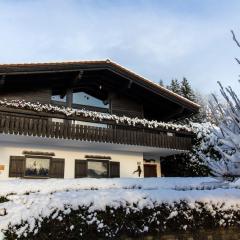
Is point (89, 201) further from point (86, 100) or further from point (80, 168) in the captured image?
point (86, 100)

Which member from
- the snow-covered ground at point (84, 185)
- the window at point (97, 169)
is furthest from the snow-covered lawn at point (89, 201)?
the window at point (97, 169)

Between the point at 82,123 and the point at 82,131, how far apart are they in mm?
1357

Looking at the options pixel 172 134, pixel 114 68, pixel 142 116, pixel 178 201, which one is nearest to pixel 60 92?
pixel 114 68

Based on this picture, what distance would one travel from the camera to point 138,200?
9.12 meters

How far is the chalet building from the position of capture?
17.8 meters

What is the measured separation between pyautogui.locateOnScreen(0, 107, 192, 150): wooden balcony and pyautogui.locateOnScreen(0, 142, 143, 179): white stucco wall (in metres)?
1.37

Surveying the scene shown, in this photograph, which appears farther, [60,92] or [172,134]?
[172,134]

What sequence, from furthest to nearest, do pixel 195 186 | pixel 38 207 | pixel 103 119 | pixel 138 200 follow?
pixel 103 119 → pixel 195 186 → pixel 138 200 → pixel 38 207

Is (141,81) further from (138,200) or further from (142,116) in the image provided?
(138,200)

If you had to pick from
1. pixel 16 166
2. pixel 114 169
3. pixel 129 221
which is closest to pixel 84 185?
pixel 16 166

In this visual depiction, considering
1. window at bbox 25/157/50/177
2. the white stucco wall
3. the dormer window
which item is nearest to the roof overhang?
the dormer window

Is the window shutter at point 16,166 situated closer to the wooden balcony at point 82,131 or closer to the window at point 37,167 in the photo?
the window at point 37,167

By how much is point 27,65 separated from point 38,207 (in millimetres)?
10978

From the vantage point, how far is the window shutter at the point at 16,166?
1766 centimetres
